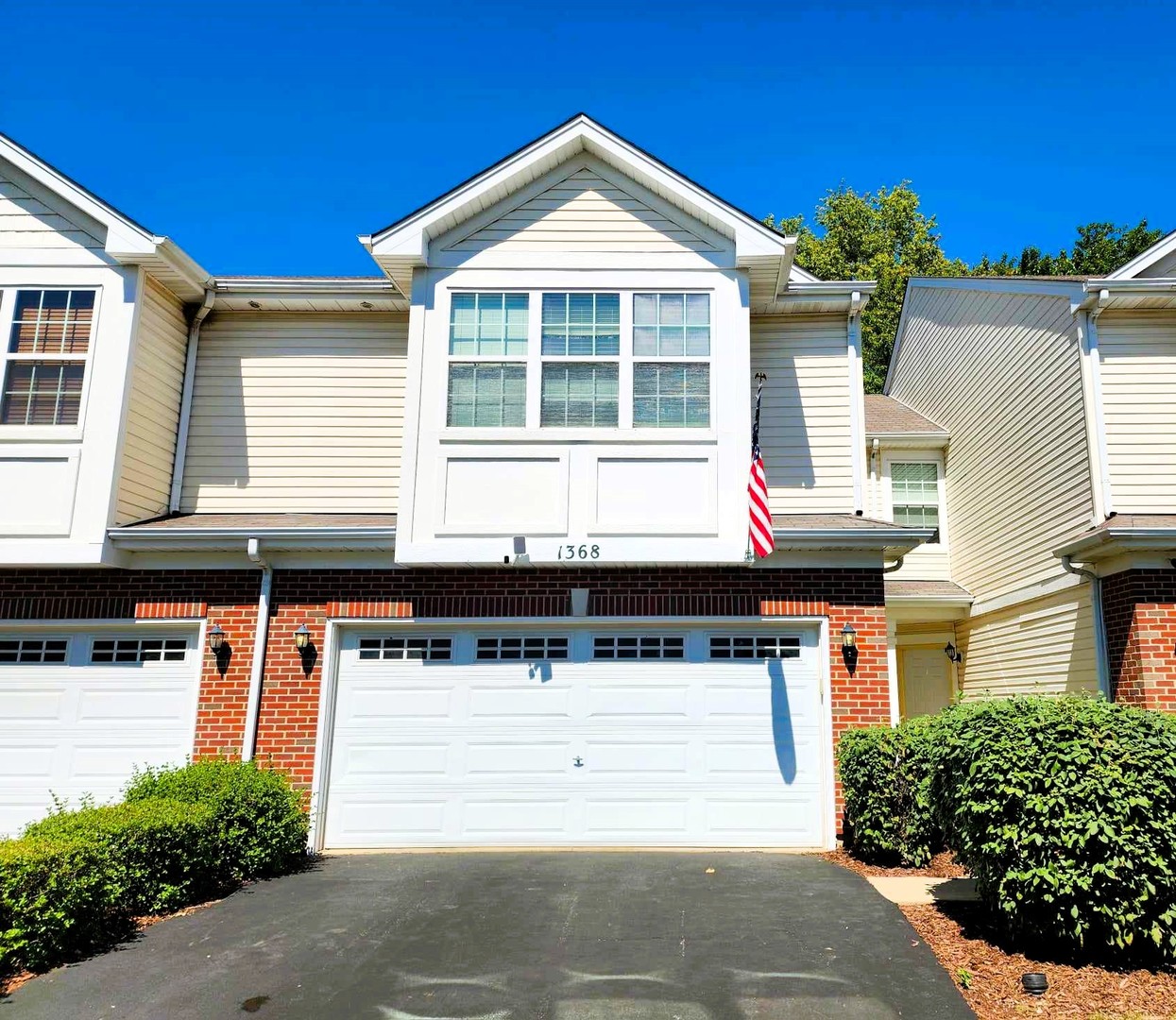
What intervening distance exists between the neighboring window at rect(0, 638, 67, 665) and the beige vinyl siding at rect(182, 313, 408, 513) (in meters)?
2.11

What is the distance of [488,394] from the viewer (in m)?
10.1

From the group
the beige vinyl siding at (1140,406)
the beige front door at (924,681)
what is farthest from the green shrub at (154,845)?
the beige front door at (924,681)

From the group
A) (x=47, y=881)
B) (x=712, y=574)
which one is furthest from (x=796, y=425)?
(x=47, y=881)

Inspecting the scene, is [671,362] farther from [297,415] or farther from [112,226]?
[112,226]

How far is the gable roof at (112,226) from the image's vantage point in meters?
10.4

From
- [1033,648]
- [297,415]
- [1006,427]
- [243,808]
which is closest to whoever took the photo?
[243,808]

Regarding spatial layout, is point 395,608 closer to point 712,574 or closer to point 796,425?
point 712,574

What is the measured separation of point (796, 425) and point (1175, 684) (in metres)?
4.92

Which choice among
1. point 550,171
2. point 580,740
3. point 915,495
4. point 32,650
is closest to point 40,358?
point 32,650

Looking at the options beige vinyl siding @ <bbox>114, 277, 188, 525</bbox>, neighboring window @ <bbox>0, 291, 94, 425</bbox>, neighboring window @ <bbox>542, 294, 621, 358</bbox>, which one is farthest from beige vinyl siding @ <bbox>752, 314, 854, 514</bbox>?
neighboring window @ <bbox>0, 291, 94, 425</bbox>

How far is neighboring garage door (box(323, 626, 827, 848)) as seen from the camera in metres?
9.70

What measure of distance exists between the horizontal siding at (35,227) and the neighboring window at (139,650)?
4.58m

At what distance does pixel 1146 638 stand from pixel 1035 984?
Answer: 18.6 ft

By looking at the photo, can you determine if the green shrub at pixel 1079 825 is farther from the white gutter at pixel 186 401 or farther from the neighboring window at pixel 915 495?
the neighboring window at pixel 915 495
